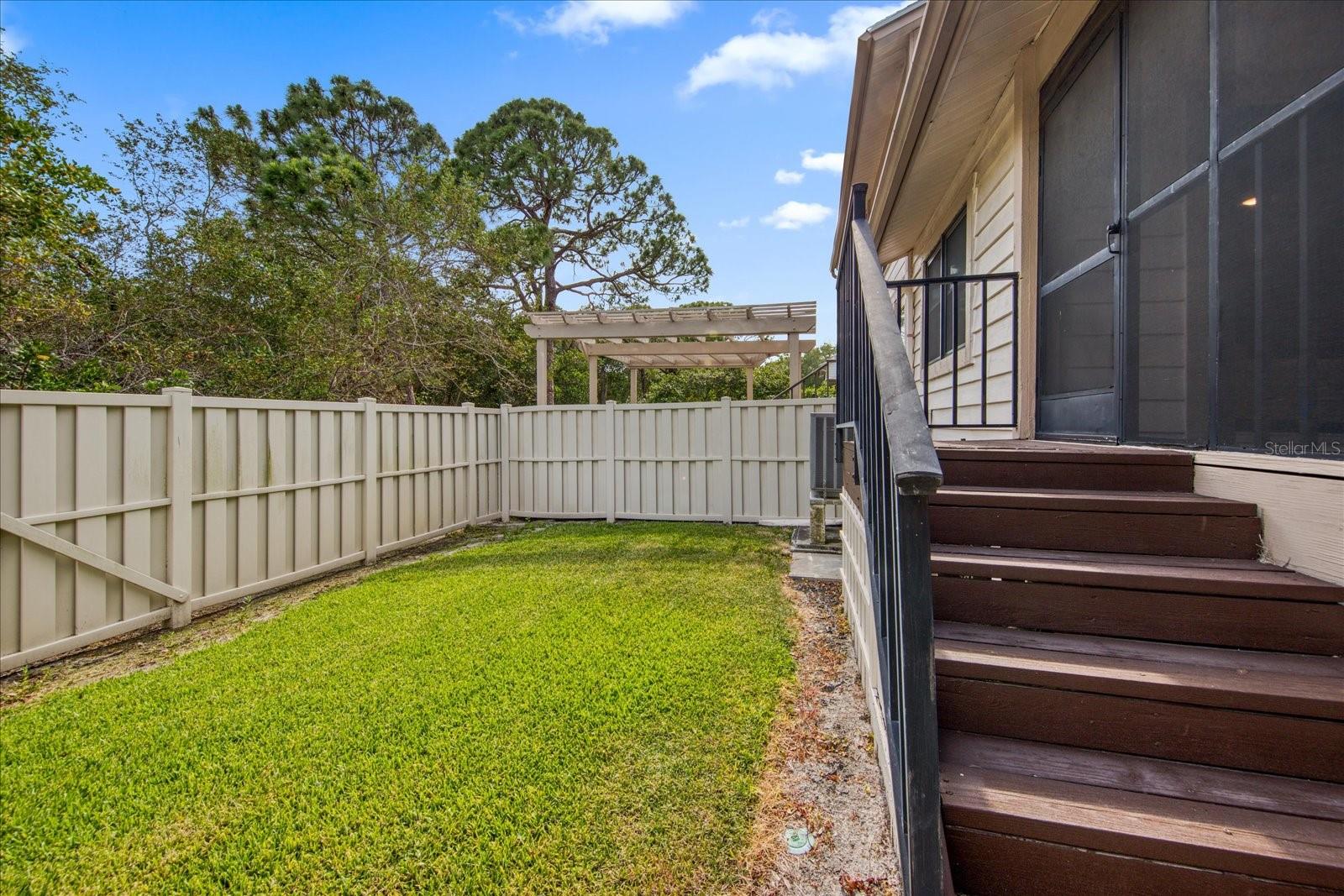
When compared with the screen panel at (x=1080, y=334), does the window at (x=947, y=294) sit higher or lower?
higher

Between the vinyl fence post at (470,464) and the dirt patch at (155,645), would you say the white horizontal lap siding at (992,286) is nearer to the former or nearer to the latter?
the dirt patch at (155,645)

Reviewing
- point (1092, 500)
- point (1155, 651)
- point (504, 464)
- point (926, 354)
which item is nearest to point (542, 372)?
point (504, 464)

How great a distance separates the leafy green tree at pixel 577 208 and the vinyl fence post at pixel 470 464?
7.84 m

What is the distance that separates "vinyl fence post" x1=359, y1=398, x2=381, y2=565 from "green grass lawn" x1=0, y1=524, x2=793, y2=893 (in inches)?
64.2

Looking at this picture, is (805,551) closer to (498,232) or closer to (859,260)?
(859,260)

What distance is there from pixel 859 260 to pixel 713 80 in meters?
13.9

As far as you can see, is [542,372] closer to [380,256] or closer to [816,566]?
[380,256]

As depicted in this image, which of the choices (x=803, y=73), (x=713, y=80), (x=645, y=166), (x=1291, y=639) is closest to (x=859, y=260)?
(x=1291, y=639)

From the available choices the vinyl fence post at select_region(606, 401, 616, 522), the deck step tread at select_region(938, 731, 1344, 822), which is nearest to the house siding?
the deck step tread at select_region(938, 731, 1344, 822)

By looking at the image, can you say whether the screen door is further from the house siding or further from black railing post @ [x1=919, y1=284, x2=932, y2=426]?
black railing post @ [x1=919, y1=284, x2=932, y2=426]

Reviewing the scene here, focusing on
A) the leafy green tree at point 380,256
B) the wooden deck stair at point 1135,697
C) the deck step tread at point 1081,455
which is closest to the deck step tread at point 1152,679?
the wooden deck stair at point 1135,697

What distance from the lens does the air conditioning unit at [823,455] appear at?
209 inches

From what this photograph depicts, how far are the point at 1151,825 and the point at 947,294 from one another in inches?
186

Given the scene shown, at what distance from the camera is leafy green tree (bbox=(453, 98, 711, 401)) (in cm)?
1480
